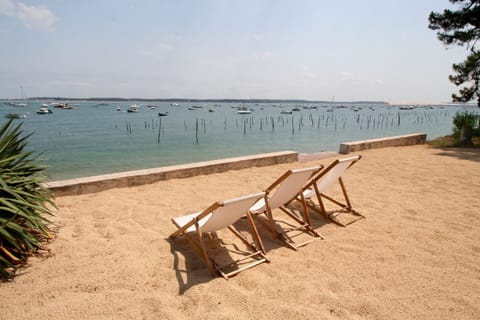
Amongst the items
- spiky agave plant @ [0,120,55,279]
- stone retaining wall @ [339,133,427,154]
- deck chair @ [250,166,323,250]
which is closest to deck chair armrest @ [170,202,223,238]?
deck chair @ [250,166,323,250]

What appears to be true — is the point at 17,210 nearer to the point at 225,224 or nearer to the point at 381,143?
the point at 225,224

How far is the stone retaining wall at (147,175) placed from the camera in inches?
171

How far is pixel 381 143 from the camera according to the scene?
8.95 m

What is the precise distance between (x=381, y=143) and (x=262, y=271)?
782cm

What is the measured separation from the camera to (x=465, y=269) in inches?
98.4

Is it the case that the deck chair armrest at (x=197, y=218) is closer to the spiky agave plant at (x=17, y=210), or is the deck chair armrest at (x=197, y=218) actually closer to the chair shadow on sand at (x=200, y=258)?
the chair shadow on sand at (x=200, y=258)

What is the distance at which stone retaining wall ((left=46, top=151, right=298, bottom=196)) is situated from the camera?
433 centimetres

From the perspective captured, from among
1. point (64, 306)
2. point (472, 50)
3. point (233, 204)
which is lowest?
point (64, 306)

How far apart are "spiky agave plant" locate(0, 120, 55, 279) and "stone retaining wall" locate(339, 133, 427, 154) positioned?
722cm

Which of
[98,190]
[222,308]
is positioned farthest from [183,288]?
[98,190]

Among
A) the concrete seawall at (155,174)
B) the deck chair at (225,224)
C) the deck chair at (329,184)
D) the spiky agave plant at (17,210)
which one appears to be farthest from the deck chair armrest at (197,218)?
the concrete seawall at (155,174)

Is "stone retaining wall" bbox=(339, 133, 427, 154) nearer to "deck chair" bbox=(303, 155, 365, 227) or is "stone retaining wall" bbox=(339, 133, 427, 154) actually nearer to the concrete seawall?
the concrete seawall

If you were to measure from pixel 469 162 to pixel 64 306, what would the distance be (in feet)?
27.2

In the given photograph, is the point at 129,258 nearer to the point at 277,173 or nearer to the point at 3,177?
the point at 3,177
